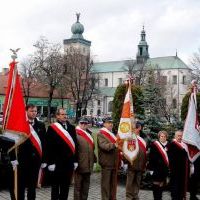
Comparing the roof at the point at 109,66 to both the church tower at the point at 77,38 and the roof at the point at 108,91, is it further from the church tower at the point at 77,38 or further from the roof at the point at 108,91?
the roof at the point at 108,91

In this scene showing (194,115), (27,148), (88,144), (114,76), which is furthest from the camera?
(114,76)

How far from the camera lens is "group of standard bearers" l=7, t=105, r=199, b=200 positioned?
7.81 meters

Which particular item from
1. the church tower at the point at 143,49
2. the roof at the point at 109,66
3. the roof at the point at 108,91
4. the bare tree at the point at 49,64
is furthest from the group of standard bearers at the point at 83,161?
the roof at the point at 109,66

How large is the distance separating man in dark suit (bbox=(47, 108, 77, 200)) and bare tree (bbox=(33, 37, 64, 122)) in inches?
1746

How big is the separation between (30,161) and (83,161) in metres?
1.24

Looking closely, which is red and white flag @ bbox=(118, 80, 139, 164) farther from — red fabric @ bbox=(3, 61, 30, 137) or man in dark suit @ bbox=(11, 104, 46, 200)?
red fabric @ bbox=(3, 61, 30, 137)

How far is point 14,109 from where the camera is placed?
777 cm

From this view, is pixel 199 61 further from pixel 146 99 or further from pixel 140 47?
pixel 140 47

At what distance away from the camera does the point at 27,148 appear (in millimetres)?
7816

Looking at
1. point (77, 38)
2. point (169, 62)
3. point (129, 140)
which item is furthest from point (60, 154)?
point (77, 38)

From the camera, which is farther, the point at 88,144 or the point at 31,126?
the point at 88,144

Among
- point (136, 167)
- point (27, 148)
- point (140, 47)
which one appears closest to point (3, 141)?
point (27, 148)

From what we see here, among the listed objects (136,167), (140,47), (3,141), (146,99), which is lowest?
(136,167)

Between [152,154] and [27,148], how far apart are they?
108 inches
